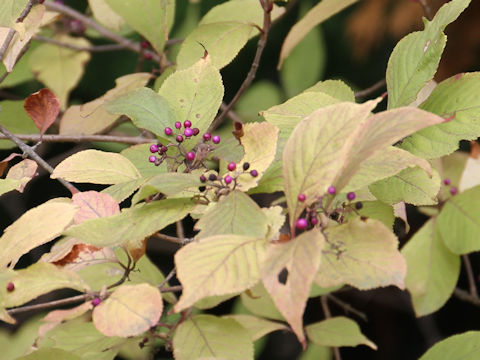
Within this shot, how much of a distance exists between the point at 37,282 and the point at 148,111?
0.66 feet

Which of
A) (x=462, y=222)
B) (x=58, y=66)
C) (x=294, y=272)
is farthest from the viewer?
(x=58, y=66)

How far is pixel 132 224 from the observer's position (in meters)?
0.50

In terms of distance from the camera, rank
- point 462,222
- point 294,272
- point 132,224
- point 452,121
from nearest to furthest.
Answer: point 294,272 < point 132,224 < point 452,121 < point 462,222

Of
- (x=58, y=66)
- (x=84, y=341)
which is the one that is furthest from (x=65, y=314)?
(x=58, y=66)

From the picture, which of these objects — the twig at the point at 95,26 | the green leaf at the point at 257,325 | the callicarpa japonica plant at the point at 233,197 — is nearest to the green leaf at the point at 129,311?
the callicarpa japonica plant at the point at 233,197

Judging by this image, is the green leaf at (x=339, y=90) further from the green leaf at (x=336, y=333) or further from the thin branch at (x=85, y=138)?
the green leaf at (x=336, y=333)

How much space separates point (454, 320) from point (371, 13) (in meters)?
0.83

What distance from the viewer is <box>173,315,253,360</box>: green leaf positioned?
2.06 feet

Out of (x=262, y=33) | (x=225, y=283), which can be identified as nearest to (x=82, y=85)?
(x=262, y=33)

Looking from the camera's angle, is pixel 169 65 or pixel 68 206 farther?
pixel 169 65

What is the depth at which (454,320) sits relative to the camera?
1772mm

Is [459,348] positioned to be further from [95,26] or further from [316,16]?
[95,26]

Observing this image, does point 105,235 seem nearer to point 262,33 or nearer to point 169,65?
point 262,33

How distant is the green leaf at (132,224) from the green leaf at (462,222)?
462 mm
